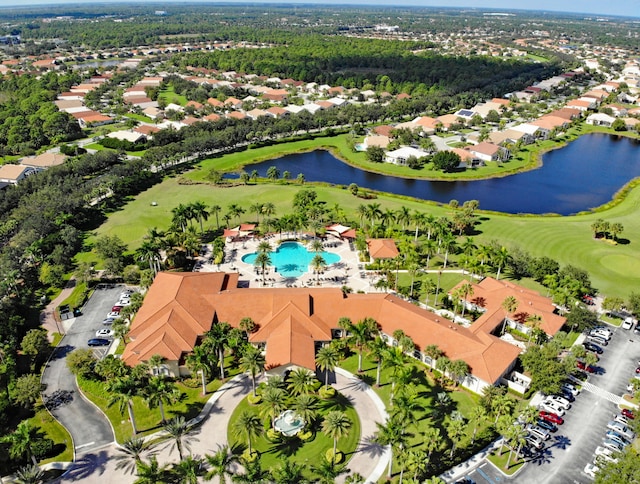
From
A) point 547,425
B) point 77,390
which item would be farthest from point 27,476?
point 547,425

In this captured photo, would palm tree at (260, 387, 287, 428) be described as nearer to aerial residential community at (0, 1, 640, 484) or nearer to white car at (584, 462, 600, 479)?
aerial residential community at (0, 1, 640, 484)

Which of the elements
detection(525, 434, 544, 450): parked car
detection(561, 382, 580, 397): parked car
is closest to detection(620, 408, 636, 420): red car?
detection(561, 382, 580, 397): parked car

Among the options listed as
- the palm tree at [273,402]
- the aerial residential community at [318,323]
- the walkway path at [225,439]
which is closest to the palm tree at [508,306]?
the aerial residential community at [318,323]

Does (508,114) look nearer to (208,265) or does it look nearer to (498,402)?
(208,265)

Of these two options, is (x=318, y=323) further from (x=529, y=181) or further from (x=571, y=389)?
(x=529, y=181)

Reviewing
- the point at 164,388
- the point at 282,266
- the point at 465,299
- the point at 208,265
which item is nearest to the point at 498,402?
the point at 465,299
